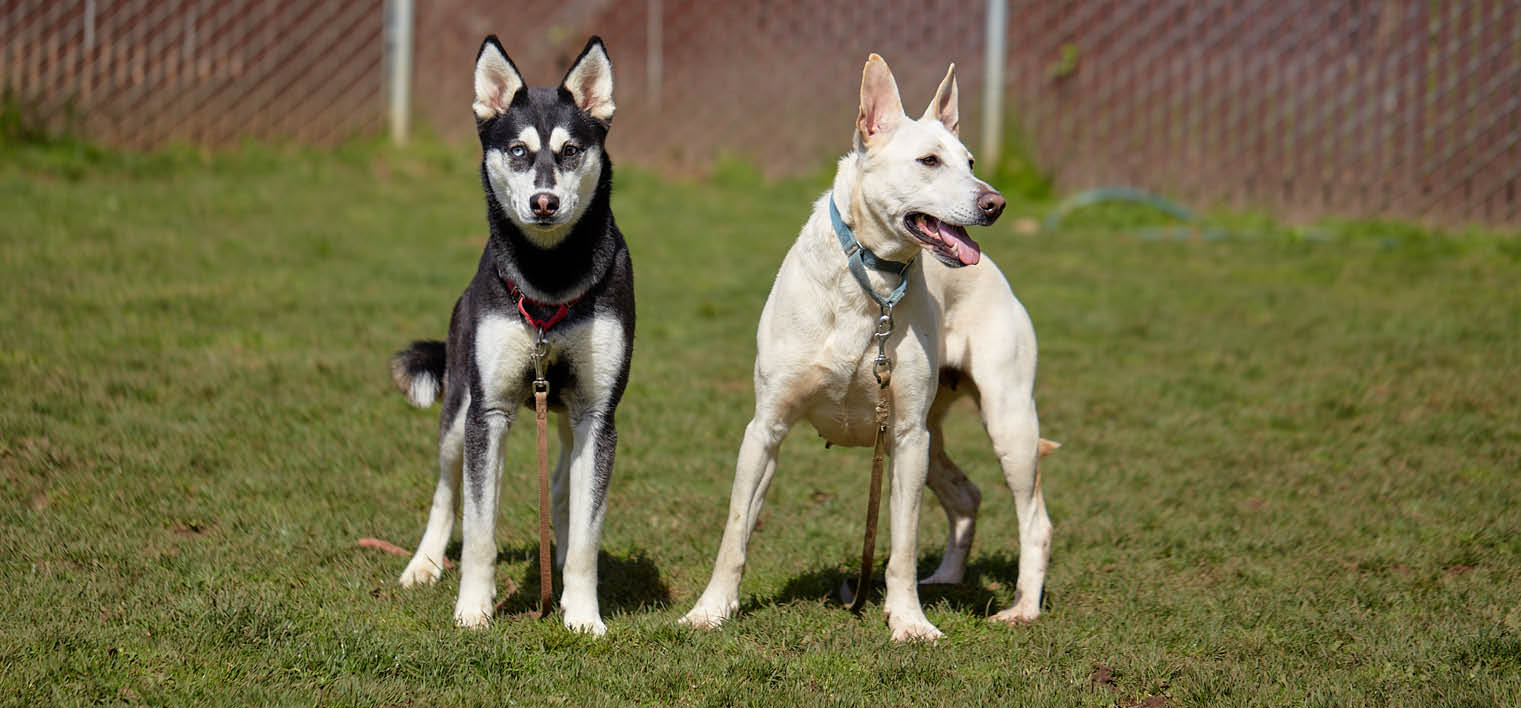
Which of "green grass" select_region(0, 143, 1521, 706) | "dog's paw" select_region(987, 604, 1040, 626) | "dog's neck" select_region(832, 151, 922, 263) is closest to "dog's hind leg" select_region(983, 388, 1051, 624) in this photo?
"dog's paw" select_region(987, 604, 1040, 626)

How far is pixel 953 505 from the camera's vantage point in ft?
17.4

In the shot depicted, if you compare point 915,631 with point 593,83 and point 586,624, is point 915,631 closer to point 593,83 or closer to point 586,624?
point 586,624

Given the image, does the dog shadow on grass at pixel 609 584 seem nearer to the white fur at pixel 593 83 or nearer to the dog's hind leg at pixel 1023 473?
the dog's hind leg at pixel 1023 473

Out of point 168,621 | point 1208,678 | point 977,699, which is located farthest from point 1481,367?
point 168,621

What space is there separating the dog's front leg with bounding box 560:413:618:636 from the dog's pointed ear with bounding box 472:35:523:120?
1.02 meters

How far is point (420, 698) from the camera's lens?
12.3 ft

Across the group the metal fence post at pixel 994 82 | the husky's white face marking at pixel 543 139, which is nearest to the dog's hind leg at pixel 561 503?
the husky's white face marking at pixel 543 139

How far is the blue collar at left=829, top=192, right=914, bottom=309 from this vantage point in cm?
439

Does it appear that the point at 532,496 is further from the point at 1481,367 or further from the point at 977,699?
the point at 1481,367

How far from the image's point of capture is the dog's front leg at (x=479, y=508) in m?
4.43

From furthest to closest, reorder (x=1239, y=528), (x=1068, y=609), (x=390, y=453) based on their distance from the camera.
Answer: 1. (x=390, y=453)
2. (x=1239, y=528)
3. (x=1068, y=609)

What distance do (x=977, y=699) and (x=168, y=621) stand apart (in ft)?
7.73

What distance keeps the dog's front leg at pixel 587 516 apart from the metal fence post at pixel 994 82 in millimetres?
9601

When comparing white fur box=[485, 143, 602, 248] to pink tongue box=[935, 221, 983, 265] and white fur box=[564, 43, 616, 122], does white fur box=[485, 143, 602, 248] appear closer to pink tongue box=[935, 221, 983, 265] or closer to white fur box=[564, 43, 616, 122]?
white fur box=[564, 43, 616, 122]
